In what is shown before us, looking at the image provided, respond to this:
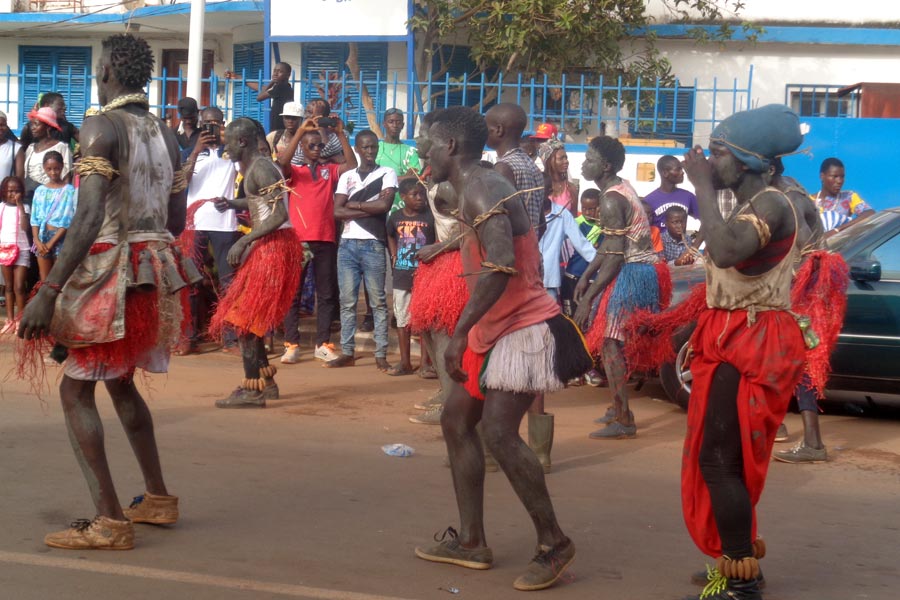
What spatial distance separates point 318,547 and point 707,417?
1.80m

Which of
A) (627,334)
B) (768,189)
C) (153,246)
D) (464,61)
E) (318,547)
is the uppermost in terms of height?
(464,61)

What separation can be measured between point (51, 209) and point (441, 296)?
5.54 metres

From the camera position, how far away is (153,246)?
4.98 metres

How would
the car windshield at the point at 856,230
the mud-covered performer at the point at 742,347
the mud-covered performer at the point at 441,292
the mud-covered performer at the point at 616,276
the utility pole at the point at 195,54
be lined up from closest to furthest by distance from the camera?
the mud-covered performer at the point at 742,347 < the mud-covered performer at the point at 441,292 < the mud-covered performer at the point at 616,276 < the car windshield at the point at 856,230 < the utility pole at the point at 195,54

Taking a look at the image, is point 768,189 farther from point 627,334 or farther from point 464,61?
point 464,61

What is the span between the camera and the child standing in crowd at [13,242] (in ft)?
37.0

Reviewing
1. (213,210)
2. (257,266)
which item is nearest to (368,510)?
(257,266)

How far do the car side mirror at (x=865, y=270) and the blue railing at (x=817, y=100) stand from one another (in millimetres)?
8516

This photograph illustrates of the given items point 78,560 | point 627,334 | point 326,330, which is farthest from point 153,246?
point 326,330

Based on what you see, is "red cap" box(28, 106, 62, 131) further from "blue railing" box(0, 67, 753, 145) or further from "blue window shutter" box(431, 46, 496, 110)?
"blue window shutter" box(431, 46, 496, 110)

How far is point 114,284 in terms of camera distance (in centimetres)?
485

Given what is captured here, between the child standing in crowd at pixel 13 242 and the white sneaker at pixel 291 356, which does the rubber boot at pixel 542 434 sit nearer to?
the white sneaker at pixel 291 356

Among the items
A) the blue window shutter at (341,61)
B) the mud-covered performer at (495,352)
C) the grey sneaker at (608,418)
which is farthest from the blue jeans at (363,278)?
the blue window shutter at (341,61)

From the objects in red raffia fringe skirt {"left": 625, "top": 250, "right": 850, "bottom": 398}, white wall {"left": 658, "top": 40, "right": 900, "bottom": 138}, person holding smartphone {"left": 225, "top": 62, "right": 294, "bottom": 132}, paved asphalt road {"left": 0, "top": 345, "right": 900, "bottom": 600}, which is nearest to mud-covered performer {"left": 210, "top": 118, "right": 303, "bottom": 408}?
paved asphalt road {"left": 0, "top": 345, "right": 900, "bottom": 600}
